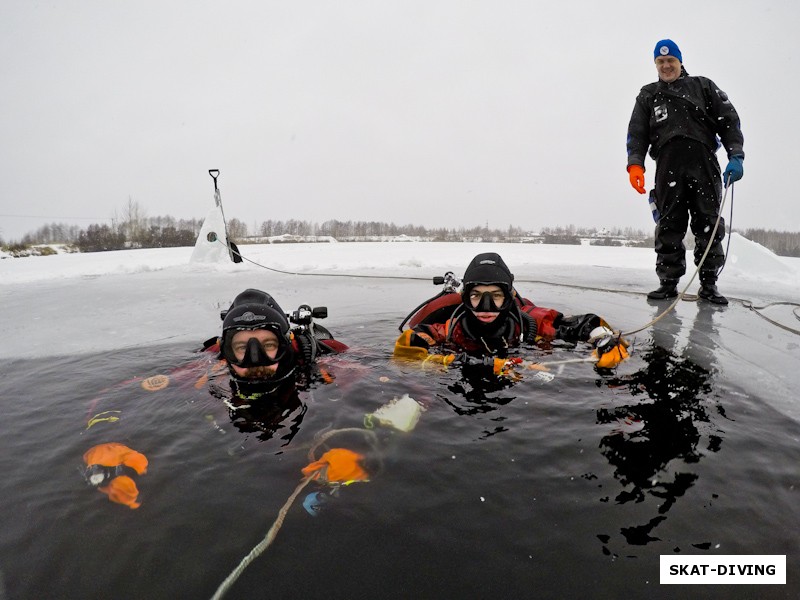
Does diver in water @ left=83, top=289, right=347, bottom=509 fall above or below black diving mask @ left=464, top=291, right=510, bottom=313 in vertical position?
below

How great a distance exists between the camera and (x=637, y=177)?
186 inches

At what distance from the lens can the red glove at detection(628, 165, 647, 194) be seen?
4.73m

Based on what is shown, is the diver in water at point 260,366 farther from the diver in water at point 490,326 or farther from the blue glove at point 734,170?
the blue glove at point 734,170

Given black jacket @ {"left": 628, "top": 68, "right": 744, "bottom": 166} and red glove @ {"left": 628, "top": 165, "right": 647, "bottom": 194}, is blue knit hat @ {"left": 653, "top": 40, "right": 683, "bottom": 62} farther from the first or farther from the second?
red glove @ {"left": 628, "top": 165, "right": 647, "bottom": 194}

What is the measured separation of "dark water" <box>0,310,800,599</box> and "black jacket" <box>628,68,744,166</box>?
306 cm

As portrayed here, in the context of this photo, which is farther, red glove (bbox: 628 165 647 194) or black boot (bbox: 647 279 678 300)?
black boot (bbox: 647 279 678 300)

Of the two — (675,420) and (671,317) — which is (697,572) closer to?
(675,420)

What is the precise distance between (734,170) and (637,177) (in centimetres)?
83

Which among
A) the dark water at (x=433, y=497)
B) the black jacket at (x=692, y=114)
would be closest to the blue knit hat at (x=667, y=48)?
the black jacket at (x=692, y=114)

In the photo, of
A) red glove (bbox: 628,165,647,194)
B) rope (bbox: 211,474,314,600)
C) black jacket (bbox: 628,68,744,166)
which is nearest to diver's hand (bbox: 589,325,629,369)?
rope (bbox: 211,474,314,600)

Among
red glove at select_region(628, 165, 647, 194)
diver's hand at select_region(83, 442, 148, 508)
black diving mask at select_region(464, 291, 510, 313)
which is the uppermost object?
red glove at select_region(628, 165, 647, 194)

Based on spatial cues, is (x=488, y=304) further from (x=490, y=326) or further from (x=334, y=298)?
(x=334, y=298)

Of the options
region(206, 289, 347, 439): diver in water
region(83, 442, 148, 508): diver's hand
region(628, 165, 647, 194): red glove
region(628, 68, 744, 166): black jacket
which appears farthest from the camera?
region(628, 165, 647, 194): red glove

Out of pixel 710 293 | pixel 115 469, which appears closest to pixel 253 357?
pixel 115 469
